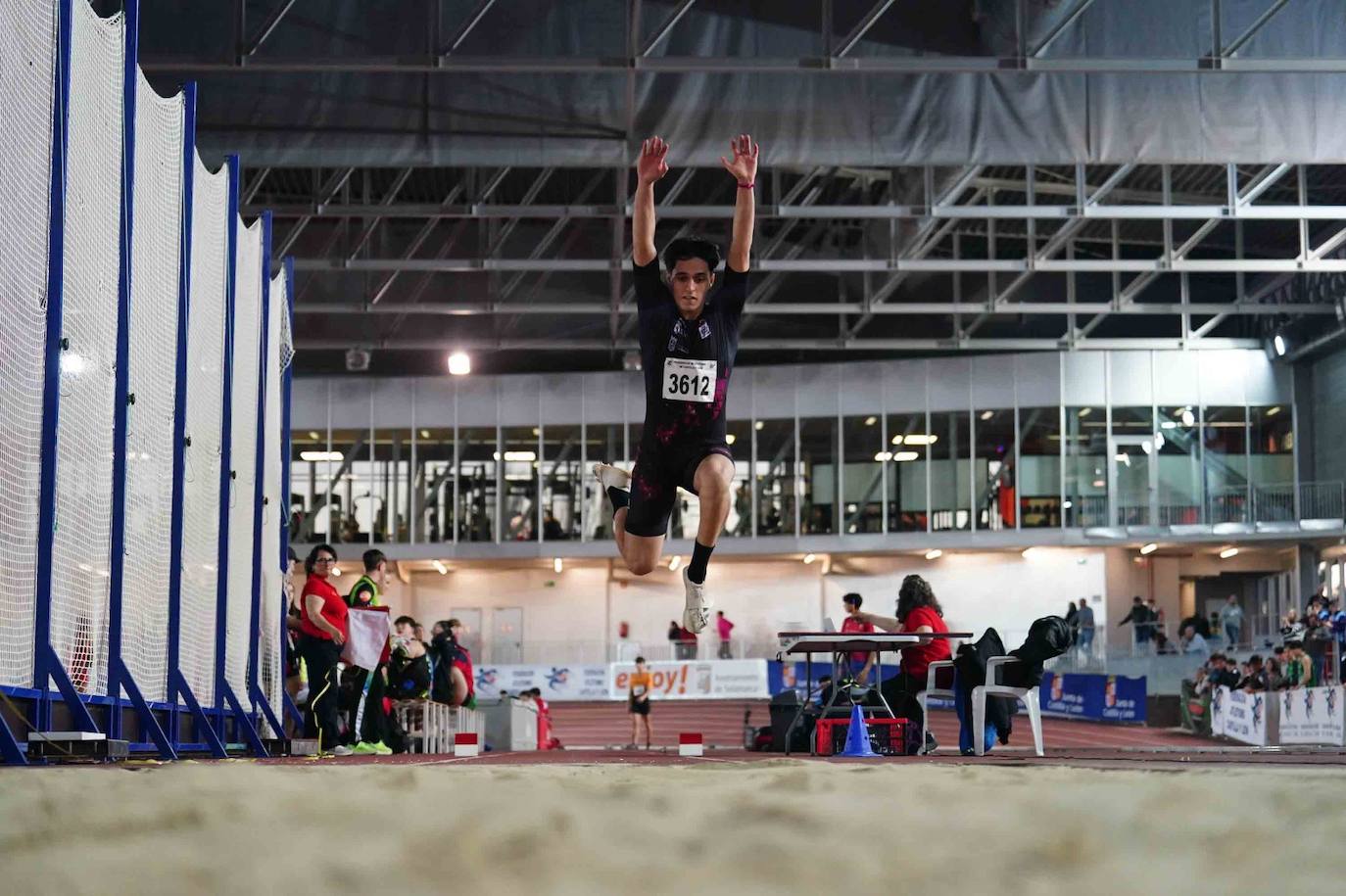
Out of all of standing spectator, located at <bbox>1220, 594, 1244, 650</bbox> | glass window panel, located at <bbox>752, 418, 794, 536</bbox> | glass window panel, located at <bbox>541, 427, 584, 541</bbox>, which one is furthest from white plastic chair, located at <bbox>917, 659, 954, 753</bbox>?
glass window panel, located at <bbox>541, 427, 584, 541</bbox>

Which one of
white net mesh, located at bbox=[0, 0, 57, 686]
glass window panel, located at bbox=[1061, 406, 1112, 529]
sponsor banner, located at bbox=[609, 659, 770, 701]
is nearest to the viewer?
white net mesh, located at bbox=[0, 0, 57, 686]

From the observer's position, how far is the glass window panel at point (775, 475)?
4462cm

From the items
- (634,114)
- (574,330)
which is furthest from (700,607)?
(574,330)

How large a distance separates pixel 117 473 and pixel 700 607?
311 centimetres

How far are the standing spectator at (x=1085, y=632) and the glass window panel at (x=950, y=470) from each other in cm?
437

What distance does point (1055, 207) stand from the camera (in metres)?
27.2

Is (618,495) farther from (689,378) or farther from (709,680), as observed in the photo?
(709,680)

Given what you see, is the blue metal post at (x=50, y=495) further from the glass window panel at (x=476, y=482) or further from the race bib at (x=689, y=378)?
the glass window panel at (x=476, y=482)

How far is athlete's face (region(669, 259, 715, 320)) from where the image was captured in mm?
6945

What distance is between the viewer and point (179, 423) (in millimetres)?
9547

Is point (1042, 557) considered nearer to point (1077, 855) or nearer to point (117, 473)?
point (117, 473)

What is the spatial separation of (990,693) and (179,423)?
548cm

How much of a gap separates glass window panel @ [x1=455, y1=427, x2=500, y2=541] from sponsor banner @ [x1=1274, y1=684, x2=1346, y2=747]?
88.0 ft

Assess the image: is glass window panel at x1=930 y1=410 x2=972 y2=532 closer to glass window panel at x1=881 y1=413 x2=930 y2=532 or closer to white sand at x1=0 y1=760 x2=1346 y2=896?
glass window panel at x1=881 y1=413 x2=930 y2=532
